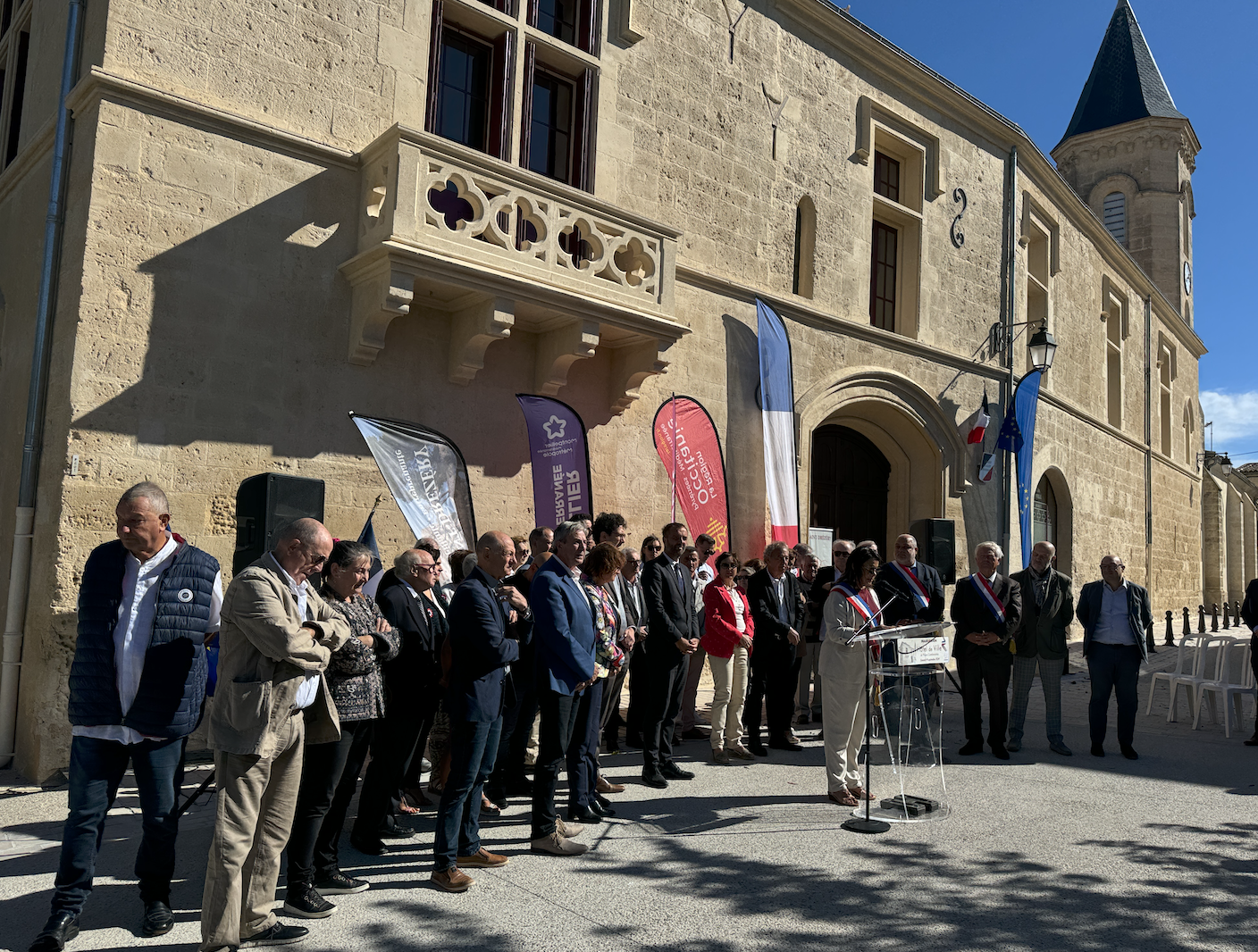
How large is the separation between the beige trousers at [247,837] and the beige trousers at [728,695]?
4.08 m

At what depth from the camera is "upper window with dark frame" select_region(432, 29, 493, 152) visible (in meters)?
9.49

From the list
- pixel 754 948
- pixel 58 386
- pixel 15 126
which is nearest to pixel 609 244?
pixel 58 386

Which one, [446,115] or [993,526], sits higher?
[446,115]

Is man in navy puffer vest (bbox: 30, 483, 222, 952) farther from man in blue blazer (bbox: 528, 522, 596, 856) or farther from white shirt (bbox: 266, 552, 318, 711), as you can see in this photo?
man in blue blazer (bbox: 528, 522, 596, 856)

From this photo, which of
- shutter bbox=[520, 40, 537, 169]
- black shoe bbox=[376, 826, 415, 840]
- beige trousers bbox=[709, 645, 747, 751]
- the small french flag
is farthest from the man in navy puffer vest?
the small french flag

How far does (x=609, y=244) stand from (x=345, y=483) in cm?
352

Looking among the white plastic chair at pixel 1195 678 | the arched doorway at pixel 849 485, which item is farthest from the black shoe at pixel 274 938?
the arched doorway at pixel 849 485

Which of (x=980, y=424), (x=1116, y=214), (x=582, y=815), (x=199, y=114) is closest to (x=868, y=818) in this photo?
(x=582, y=815)

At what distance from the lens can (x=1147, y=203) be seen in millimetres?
29953

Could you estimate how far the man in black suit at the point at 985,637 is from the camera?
7949 millimetres

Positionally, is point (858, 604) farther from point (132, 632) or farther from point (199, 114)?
point (199, 114)

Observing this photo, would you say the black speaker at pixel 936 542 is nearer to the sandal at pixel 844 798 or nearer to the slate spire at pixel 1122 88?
the sandal at pixel 844 798

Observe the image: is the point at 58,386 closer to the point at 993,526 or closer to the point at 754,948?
the point at 754,948

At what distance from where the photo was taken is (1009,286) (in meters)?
16.1
